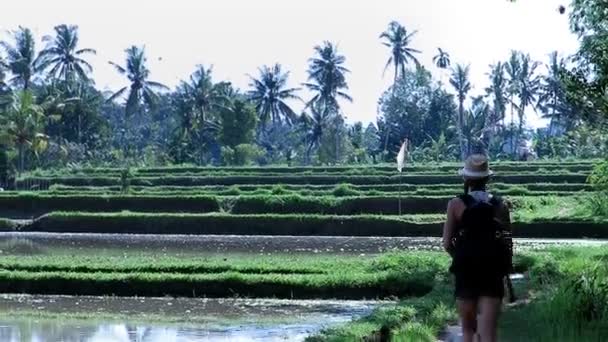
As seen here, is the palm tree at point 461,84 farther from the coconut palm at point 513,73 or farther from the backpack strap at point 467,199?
the backpack strap at point 467,199

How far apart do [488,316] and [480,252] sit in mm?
412

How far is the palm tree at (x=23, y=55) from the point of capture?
6444 cm

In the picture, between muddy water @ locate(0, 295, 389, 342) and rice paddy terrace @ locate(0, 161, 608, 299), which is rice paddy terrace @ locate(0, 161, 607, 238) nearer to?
rice paddy terrace @ locate(0, 161, 608, 299)

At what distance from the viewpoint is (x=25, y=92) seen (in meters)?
51.7

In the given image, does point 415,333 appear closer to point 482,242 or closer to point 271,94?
point 482,242

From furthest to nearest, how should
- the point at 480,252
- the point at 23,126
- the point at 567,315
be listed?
the point at 23,126, the point at 567,315, the point at 480,252

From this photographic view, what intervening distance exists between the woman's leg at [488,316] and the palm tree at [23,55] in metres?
61.6

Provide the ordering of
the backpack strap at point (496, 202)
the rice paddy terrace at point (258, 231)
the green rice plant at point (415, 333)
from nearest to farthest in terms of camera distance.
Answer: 1. the backpack strap at point (496, 202)
2. the green rice plant at point (415, 333)
3. the rice paddy terrace at point (258, 231)

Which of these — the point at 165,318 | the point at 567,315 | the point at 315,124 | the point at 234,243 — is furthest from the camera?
the point at 315,124

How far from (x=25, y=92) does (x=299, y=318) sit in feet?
133

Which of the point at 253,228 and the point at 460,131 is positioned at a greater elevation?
the point at 460,131

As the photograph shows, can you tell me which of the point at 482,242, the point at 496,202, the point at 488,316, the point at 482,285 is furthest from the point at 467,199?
the point at 488,316

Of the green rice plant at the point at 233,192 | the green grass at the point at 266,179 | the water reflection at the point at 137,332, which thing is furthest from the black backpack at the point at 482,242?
the green grass at the point at 266,179

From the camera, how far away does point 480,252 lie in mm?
5922
